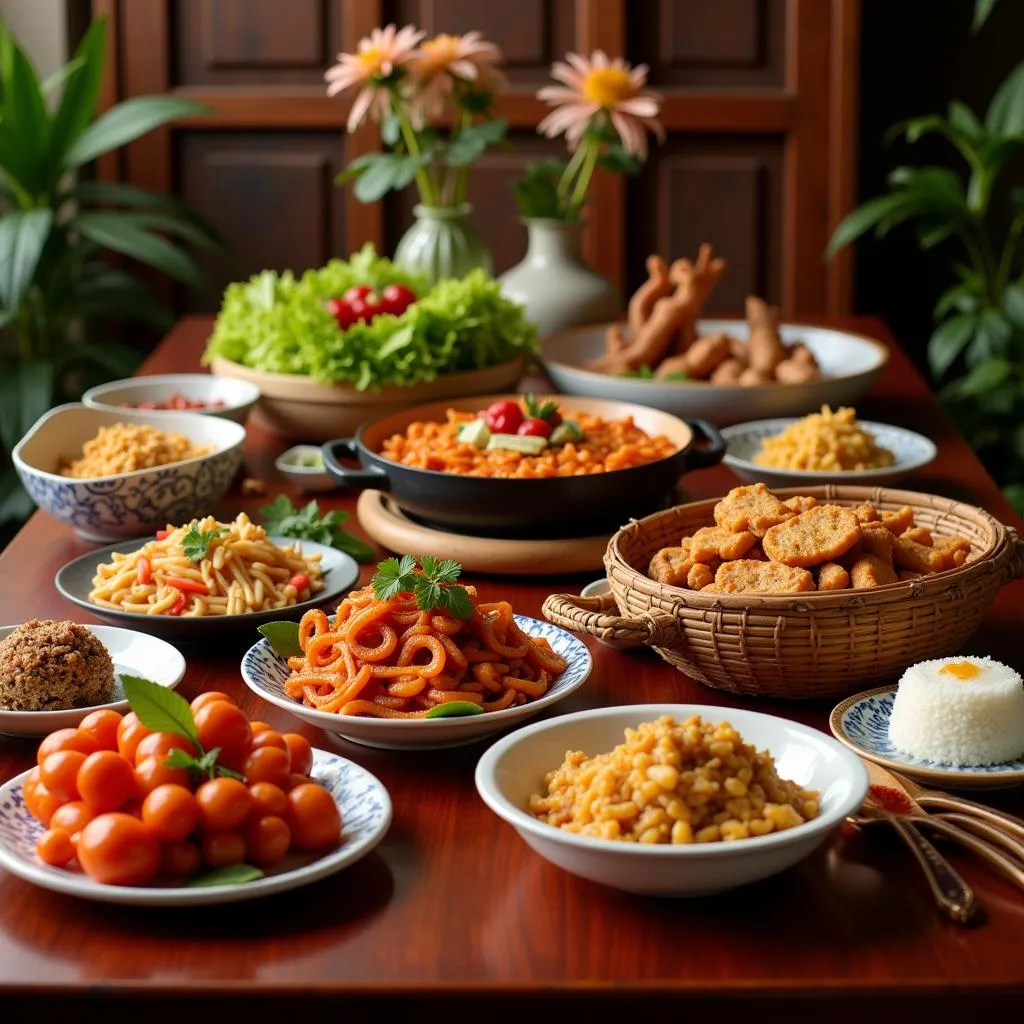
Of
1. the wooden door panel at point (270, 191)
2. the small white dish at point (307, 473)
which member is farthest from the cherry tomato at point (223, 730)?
the wooden door panel at point (270, 191)

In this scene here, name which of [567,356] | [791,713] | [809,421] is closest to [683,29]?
[567,356]

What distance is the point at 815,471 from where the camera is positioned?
2445 mm

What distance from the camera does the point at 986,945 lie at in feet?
4.02

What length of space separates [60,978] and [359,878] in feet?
0.87

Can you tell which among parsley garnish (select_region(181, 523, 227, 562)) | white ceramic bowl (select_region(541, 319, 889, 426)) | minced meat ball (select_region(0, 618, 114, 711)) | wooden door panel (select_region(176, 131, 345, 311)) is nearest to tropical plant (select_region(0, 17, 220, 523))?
wooden door panel (select_region(176, 131, 345, 311))

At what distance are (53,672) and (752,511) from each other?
78cm

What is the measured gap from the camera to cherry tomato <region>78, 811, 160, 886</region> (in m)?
1.23

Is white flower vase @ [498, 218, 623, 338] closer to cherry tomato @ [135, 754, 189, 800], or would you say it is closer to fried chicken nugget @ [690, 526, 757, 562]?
fried chicken nugget @ [690, 526, 757, 562]

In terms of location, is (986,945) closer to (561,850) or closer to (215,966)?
(561,850)

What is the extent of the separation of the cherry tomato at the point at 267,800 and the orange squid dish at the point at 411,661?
24 centimetres

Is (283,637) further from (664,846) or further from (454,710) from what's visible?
(664,846)

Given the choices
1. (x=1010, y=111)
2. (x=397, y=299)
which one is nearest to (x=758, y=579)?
(x=397, y=299)

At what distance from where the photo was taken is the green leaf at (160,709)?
1305mm

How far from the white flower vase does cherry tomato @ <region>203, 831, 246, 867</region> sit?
7.19ft
